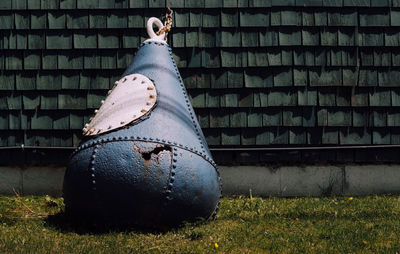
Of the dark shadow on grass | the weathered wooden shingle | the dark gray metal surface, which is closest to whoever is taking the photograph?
the dark gray metal surface

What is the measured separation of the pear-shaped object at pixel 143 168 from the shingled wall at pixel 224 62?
1.54 metres

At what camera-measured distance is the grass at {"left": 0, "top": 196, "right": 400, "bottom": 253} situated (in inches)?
127

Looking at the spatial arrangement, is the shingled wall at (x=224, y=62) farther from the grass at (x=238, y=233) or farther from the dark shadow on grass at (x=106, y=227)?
the dark shadow on grass at (x=106, y=227)

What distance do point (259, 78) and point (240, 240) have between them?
2.32 m

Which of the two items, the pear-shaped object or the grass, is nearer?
the grass

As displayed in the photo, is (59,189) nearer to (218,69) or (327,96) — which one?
(218,69)

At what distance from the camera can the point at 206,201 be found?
3592mm

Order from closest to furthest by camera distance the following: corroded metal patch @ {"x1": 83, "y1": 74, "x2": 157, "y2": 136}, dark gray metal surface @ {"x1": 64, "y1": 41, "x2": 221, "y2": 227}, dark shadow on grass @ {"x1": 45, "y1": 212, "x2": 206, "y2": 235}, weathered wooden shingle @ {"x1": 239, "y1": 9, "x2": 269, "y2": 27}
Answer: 1. dark gray metal surface @ {"x1": 64, "y1": 41, "x2": 221, "y2": 227}
2. dark shadow on grass @ {"x1": 45, "y1": 212, "x2": 206, "y2": 235}
3. corroded metal patch @ {"x1": 83, "y1": 74, "x2": 157, "y2": 136}
4. weathered wooden shingle @ {"x1": 239, "y1": 9, "x2": 269, "y2": 27}

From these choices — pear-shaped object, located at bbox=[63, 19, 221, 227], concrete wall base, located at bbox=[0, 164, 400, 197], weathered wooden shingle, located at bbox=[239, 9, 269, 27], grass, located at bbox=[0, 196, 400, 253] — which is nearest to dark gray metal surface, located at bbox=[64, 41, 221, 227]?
pear-shaped object, located at bbox=[63, 19, 221, 227]

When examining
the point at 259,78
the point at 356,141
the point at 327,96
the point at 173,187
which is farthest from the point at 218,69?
the point at 173,187

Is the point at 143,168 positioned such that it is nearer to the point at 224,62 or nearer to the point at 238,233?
the point at 238,233

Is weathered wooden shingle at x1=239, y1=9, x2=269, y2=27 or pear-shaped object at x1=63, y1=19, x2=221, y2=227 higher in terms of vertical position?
weathered wooden shingle at x1=239, y1=9, x2=269, y2=27

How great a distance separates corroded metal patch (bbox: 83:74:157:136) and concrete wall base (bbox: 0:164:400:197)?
5.91 ft

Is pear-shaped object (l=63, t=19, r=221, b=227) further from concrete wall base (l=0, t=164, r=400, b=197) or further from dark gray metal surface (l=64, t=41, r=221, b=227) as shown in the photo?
concrete wall base (l=0, t=164, r=400, b=197)
